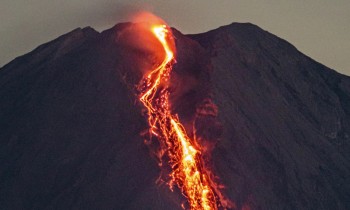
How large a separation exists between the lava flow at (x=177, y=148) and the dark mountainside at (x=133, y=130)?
17.5 inches

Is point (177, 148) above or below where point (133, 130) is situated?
below

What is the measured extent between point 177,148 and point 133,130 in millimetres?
1812

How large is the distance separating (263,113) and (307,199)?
16.4 ft

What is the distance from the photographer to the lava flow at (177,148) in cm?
5522

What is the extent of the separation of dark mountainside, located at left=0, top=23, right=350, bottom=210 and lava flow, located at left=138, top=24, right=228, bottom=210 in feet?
1.46

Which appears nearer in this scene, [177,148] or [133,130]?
[133,130]

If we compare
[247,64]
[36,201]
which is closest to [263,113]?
[247,64]

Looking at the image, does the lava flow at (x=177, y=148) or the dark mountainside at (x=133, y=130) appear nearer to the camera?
the dark mountainside at (x=133, y=130)

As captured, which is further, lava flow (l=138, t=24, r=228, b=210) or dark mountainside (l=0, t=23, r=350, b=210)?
lava flow (l=138, t=24, r=228, b=210)

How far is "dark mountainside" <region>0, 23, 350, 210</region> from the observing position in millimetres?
54656

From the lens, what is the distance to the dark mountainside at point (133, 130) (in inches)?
2152

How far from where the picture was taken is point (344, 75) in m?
79.8

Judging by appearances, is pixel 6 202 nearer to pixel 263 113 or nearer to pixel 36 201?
pixel 36 201

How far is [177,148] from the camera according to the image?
56156 mm
